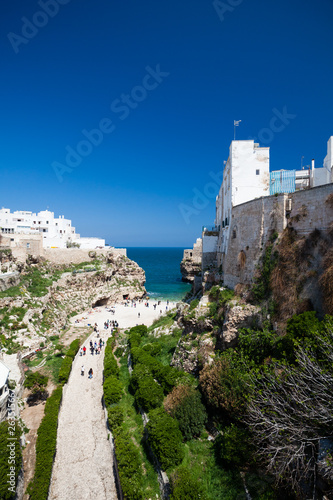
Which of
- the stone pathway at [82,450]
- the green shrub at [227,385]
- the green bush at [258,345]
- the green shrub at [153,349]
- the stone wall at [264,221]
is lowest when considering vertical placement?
the stone pathway at [82,450]

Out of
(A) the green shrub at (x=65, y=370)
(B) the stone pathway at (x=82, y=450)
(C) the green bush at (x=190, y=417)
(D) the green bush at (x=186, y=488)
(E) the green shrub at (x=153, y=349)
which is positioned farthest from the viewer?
(E) the green shrub at (x=153, y=349)

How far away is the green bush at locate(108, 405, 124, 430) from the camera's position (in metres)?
14.8

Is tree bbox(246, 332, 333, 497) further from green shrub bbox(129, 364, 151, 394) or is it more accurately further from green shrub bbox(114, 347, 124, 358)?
green shrub bbox(114, 347, 124, 358)

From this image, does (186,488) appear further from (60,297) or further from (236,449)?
(60,297)

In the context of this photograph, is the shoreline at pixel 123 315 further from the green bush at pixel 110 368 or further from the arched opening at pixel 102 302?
the green bush at pixel 110 368

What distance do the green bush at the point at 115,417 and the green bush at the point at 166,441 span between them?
8.90 feet

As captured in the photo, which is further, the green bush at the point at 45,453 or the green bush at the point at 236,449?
the green bush at the point at 45,453

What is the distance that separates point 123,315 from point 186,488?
30.4 meters

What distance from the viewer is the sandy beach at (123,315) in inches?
1388

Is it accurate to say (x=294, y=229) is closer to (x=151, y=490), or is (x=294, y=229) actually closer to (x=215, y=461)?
(x=215, y=461)

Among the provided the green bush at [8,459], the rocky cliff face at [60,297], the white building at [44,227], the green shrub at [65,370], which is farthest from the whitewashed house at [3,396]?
the white building at [44,227]

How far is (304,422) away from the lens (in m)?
8.64

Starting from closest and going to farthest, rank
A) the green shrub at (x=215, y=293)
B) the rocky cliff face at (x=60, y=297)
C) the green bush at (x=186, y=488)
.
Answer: the green bush at (x=186, y=488) → the green shrub at (x=215, y=293) → the rocky cliff face at (x=60, y=297)

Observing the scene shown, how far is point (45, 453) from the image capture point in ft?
40.8
